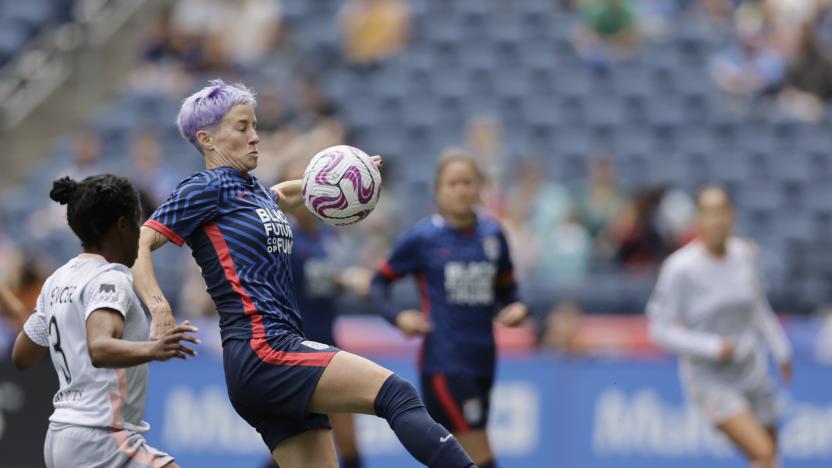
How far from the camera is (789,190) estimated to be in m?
15.4

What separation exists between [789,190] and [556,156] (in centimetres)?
A: 263

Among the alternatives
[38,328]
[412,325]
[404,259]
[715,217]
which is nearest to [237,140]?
[38,328]

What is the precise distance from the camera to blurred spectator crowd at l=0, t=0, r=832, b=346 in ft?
47.3

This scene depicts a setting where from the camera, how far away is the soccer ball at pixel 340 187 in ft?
18.3

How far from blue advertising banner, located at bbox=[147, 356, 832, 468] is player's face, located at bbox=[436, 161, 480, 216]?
3.71 metres

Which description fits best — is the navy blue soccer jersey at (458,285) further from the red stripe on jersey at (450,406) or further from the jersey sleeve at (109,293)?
the jersey sleeve at (109,293)

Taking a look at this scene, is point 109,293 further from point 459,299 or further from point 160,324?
point 459,299

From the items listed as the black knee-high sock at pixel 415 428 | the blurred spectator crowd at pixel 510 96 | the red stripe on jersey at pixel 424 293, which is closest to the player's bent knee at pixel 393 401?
the black knee-high sock at pixel 415 428

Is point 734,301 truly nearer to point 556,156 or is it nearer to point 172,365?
point 172,365

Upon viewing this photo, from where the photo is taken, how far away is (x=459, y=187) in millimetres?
7652

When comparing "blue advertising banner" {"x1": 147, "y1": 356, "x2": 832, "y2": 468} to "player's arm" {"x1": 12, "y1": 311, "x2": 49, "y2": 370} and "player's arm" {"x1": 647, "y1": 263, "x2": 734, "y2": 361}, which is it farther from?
"player's arm" {"x1": 12, "y1": 311, "x2": 49, "y2": 370}

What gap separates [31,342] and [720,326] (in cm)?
488

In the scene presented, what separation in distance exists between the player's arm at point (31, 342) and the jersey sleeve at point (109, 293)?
366mm

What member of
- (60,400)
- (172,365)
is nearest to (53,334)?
(60,400)
